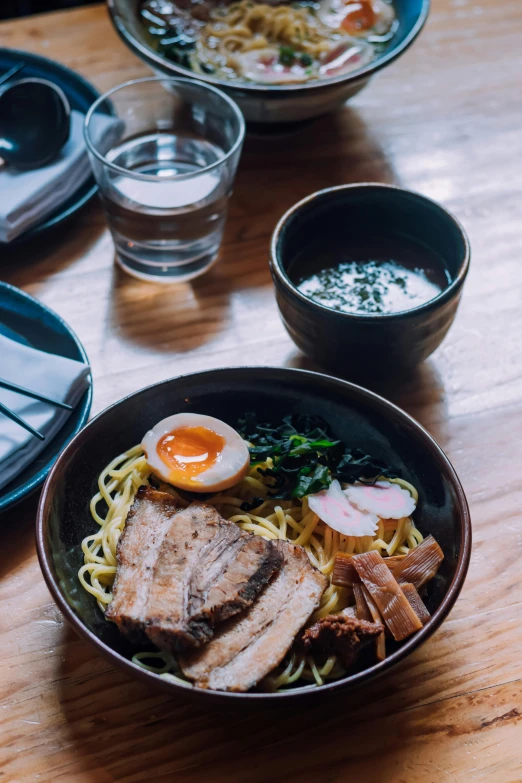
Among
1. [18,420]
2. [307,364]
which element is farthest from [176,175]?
[18,420]

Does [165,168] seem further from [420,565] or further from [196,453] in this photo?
[420,565]

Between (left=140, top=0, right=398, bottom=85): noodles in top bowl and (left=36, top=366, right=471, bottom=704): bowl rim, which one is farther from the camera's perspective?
(left=140, top=0, right=398, bottom=85): noodles in top bowl

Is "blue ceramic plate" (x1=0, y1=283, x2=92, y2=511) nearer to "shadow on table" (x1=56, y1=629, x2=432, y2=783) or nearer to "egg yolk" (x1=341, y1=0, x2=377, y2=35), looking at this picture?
"shadow on table" (x1=56, y1=629, x2=432, y2=783)

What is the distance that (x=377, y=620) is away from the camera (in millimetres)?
1224

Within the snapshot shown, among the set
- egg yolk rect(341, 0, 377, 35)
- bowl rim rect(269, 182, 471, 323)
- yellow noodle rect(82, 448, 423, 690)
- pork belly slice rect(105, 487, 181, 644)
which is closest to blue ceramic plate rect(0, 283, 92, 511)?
yellow noodle rect(82, 448, 423, 690)

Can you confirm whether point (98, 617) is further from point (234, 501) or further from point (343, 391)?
point (343, 391)

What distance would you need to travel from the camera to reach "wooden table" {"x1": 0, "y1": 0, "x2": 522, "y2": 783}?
1239 millimetres

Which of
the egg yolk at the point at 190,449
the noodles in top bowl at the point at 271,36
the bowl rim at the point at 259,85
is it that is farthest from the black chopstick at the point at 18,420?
the noodles in top bowl at the point at 271,36

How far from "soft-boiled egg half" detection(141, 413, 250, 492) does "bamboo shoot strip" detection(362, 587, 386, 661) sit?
337mm

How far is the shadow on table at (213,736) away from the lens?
1218mm

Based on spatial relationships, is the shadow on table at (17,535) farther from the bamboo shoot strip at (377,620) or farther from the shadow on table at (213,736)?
the bamboo shoot strip at (377,620)

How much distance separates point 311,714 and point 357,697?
0.27 feet

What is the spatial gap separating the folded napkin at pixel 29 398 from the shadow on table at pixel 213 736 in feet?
1.43

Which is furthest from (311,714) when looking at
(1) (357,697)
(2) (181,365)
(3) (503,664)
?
(2) (181,365)
